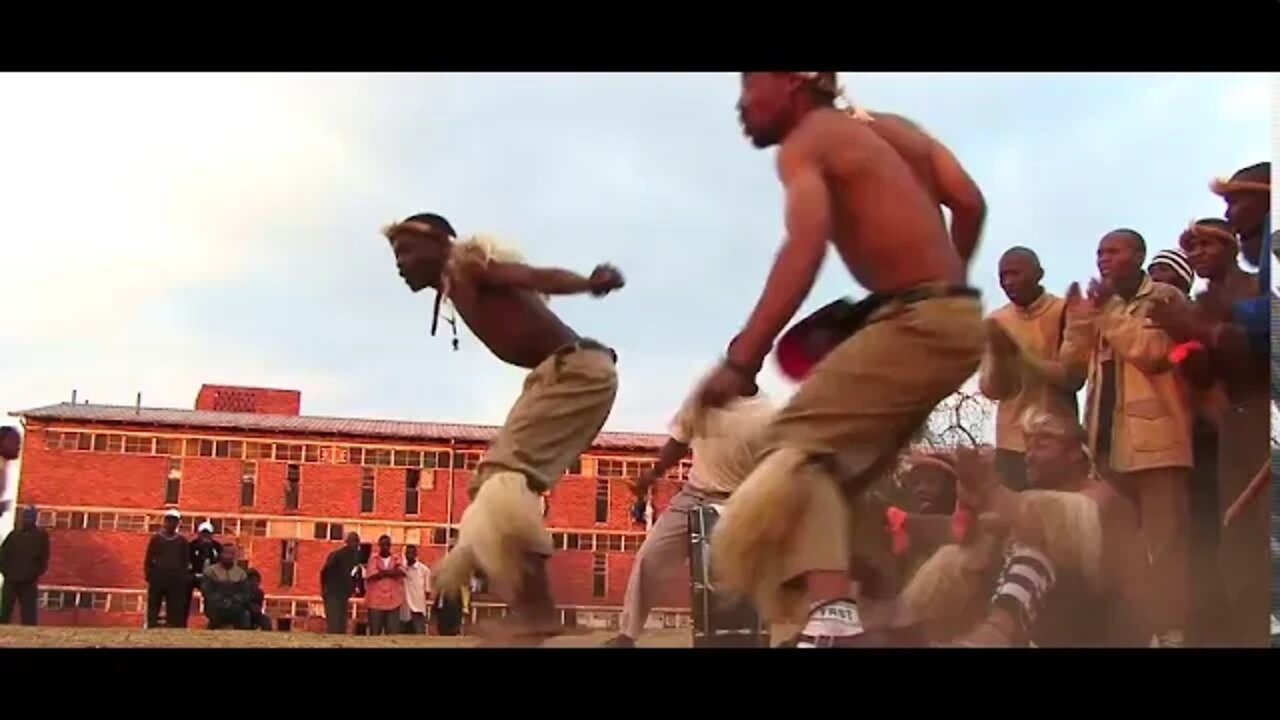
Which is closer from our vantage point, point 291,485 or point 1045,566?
point 1045,566

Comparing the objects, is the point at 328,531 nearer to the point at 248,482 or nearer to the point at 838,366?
the point at 248,482

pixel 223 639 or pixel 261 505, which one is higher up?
pixel 261 505

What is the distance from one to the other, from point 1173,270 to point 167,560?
257 centimetres

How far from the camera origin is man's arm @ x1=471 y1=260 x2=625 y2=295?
3332 mm

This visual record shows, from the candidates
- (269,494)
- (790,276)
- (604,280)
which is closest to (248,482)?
(269,494)

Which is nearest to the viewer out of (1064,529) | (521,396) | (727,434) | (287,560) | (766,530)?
(766,530)

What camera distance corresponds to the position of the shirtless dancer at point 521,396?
3293 mm

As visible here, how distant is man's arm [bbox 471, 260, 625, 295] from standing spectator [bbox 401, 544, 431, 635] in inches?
29.2

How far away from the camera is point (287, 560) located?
10.7ft

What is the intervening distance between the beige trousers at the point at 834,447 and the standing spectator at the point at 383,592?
86cm

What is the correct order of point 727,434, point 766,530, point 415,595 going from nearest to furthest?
Result: point 766,530 → point 727,434 → point 415,595

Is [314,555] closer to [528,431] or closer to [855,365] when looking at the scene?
[528,431]

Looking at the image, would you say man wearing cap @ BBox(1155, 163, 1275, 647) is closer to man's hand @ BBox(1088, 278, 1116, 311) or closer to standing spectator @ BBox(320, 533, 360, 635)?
man's hand @ BBox(1088, 278, 1116, 311)
